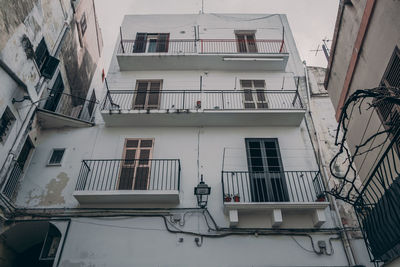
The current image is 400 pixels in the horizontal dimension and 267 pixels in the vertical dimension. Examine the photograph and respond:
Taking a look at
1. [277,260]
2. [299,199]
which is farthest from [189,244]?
[299,199]

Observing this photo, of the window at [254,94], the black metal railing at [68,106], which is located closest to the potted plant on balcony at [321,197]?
the window at [254,94]

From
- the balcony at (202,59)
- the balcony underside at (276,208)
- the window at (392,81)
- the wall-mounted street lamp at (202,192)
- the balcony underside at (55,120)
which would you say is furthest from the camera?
the balcony at (202,59)

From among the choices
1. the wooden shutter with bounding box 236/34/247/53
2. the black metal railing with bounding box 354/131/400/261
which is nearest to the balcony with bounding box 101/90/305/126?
the wooden shutter with bounding box 236/34/247/53

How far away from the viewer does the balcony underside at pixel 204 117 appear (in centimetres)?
1145

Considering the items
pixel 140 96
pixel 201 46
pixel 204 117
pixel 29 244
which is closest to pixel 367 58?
pixel 204 117

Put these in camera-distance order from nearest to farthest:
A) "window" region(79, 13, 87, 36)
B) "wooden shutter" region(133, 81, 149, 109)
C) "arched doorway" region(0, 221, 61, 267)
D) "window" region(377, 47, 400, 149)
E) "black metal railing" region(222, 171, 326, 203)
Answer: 1. "window" region(377, 47, 400, 149)
2. "arched doorway" region(0, 221, 61, 267)
3. "black metal railing" region(222, 171, 326, 203)
4. "wooden shutter" region(133, 81, 149, 109)
5. "window" region(79, 13, 87, 36)

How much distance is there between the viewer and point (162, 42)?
1513 cm

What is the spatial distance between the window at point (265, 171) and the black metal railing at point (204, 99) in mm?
1841

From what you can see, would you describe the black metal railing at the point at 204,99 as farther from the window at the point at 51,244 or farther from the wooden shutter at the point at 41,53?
the window at the point at 51,244

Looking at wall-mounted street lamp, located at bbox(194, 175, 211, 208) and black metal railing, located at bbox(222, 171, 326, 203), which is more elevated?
black metal railing, located at bbox(222, 171, 326, 203)

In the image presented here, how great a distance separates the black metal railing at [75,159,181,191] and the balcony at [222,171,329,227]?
1.86 metres

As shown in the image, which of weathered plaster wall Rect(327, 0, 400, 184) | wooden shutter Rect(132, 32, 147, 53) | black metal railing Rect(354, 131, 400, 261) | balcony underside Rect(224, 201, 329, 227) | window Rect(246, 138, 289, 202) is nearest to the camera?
black metal railing Rect(354, 131, 400, 261)

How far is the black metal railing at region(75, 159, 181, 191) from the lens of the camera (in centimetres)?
1015

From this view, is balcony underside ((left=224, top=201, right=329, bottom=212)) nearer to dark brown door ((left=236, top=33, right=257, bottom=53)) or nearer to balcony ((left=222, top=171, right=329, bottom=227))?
balcony ((left=222, top=171, right=329, bottom=227))
